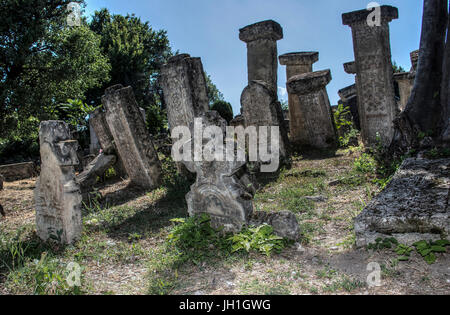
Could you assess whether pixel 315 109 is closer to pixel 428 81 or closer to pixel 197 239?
pixel 428 81

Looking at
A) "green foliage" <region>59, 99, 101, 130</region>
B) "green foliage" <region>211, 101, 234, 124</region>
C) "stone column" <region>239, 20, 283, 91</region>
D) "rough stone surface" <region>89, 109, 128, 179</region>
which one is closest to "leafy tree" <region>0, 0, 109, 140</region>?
"green foliage" <region>59, 99, 101, 130</region>

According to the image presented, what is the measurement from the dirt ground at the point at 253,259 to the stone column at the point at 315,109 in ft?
11.4

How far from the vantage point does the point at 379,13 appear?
7.96 m

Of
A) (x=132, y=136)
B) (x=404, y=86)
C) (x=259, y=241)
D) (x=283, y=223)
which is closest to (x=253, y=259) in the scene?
(x=259, y=241)

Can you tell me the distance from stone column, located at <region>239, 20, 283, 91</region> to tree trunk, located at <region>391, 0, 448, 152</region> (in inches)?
175

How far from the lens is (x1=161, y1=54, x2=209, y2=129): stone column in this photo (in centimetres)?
659

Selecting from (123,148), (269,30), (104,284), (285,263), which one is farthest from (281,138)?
(104,284)

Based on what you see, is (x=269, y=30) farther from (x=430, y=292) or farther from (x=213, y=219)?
(x=430, y=292)

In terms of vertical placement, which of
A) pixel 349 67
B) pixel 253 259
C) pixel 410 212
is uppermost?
pixel 349 67

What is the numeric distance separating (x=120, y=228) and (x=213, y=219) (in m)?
1.60

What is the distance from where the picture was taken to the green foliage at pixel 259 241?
338cm

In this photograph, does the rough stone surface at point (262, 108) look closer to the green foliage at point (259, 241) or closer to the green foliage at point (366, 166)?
the green foliage at point (366, 166)

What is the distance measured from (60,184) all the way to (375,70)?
280 inches

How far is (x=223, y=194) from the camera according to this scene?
385 centimetres
